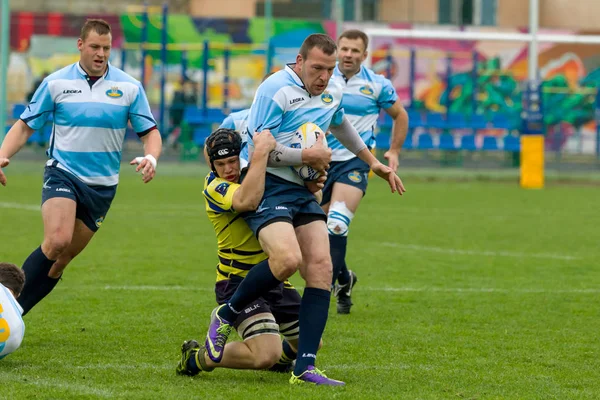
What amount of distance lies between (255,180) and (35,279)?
2.15 meters

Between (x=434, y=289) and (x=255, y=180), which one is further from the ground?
(x=255, y=180)

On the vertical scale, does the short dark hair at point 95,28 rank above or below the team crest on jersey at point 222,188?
above

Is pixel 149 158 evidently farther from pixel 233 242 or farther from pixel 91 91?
pixel 233 242

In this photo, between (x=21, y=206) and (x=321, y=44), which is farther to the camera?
(x=21, y=206)

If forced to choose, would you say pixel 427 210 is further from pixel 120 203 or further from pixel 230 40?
pixel 230 40

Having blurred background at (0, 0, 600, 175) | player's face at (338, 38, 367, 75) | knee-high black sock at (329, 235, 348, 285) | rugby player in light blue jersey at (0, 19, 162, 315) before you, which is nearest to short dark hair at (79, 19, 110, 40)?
rugby player in light blue jersey at (0, 19, 162, 315)

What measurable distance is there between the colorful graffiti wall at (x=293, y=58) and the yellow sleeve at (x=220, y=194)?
25993 mm

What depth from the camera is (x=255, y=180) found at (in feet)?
19.6

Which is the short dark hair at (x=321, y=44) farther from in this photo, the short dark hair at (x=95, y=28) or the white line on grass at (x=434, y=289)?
the white line on grass at (x=434, y=289)

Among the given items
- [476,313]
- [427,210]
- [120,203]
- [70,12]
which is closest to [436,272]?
[476,313]

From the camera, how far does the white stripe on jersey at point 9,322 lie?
→ 5965 mm

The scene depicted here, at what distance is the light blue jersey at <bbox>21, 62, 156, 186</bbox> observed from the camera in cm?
742

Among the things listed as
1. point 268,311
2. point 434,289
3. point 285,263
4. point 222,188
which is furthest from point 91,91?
point 434,289

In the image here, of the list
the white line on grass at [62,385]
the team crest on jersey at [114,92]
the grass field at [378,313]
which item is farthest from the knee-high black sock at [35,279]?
the white line on grass at [62,385]
